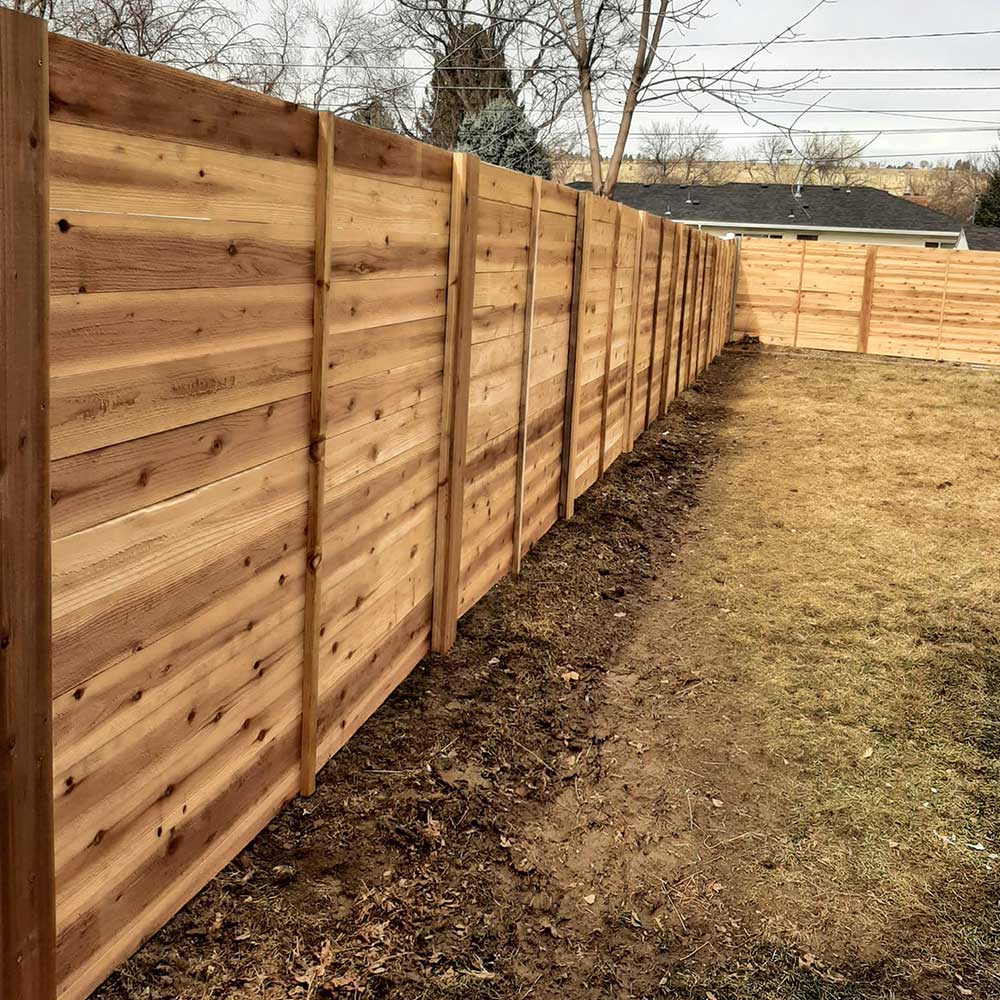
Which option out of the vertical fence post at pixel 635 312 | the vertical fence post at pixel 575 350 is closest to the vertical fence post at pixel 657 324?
the vertical fence post at pixel 635 312

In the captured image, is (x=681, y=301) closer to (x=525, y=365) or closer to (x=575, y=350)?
(x=575, y=350)

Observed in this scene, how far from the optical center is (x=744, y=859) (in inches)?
A: 137

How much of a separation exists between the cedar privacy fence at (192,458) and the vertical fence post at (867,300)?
56.4 feet

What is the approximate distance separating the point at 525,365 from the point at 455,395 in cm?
124

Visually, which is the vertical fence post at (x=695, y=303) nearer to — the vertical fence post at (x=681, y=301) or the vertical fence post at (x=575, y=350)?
the vertical fence post at (x=681, y=301)

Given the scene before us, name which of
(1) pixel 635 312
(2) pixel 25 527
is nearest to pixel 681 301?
(1) pixel 635 312

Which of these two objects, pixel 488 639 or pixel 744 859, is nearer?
pixel 744 859

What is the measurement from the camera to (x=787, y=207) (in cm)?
3775

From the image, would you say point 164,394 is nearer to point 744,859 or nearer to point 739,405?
point 744,859

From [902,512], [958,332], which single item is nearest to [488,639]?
[902,512]

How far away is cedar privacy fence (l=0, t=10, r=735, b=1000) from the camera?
6.19 ft

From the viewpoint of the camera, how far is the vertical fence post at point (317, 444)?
2912mm

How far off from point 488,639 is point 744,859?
6.36 ft

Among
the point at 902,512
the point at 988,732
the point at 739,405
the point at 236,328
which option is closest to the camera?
the point at 236,328
